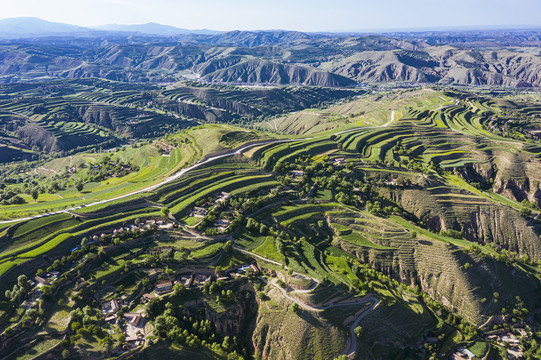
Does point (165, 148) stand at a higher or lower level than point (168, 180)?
higher

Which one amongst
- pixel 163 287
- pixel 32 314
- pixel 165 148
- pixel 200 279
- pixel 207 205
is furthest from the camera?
pixel 165 148

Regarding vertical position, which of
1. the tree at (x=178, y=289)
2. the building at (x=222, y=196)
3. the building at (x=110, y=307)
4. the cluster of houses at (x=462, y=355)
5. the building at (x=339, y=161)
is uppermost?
the building at (x=339, y=161)

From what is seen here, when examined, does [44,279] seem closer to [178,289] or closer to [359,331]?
[178,289]

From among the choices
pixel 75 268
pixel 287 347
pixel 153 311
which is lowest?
pixel 287 347

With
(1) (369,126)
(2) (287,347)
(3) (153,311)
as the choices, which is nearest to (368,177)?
(1) (369,126)

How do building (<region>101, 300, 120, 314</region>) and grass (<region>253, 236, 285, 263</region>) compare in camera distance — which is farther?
grass (<region>253, 236, 285, 263</region>)

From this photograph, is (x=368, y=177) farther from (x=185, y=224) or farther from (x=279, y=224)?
(x=185, y=224)

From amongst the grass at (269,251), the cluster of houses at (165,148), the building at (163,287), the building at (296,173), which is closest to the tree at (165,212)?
the building at (163,287)

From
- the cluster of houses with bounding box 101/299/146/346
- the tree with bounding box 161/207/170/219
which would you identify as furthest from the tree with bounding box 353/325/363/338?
the tree with bounding box 161/207/170/219

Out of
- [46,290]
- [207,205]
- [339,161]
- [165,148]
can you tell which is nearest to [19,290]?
[46,290]

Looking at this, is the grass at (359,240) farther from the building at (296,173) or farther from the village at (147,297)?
the building at (296,173)

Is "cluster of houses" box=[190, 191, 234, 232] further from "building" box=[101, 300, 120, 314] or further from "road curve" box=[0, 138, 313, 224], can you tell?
"building" box=[101, 300, 120, 314]
